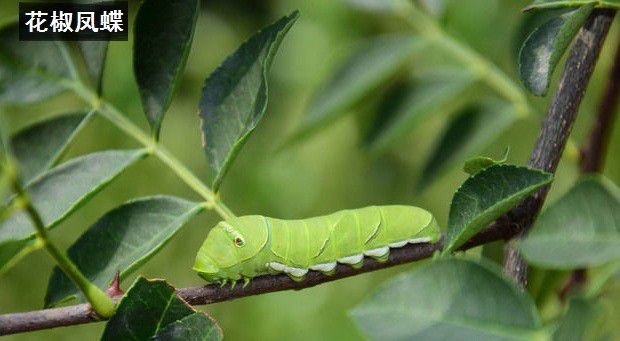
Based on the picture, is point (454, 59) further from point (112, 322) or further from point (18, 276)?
point (18, 276)

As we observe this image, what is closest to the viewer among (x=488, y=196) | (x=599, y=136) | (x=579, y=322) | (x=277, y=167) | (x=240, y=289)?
(x=579, y=322)

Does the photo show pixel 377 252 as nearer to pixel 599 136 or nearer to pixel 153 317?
pixel 153 317

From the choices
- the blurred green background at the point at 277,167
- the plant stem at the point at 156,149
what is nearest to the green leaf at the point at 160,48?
the plant stem at the point at 156,149

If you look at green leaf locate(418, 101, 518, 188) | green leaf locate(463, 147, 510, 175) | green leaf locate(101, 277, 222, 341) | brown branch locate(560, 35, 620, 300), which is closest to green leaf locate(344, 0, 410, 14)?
green leaf locate(418, 101, 518, 188)

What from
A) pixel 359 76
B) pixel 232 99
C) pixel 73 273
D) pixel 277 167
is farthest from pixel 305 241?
pixel 277 167

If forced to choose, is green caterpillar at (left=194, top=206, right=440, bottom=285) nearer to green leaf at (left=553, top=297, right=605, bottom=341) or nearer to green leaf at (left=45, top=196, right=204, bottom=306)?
green leaf at (left=45, top=196, right=204, bottom=306)
